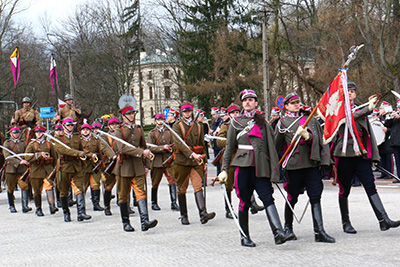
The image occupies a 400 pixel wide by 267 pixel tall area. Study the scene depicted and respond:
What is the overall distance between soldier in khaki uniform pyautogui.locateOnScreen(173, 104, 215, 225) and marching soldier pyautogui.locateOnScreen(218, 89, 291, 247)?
7.03 feet

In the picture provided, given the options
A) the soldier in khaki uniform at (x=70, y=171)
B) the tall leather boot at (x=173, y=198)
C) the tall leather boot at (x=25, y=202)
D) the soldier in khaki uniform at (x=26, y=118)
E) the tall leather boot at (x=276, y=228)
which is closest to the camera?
the tall leather boot at (x=276, y=228)

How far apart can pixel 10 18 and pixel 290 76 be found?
88.7ft

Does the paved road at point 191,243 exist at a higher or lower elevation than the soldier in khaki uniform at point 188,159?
lower

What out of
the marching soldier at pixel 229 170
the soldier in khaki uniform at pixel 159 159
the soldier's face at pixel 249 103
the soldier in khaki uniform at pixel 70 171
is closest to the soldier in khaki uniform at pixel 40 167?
the soldier in khaki uniform at pixel 70 171

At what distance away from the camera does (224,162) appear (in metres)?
7.50

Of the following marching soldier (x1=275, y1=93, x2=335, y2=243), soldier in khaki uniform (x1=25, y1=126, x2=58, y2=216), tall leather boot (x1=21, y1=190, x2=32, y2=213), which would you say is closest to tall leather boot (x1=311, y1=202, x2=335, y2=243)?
marching soldier (x1=275, y1=93, x2=335, y2=243)

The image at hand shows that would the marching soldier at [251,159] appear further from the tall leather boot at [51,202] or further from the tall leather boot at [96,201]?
the tall leather boot at [51,202]

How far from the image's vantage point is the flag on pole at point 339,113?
7574 millimetres

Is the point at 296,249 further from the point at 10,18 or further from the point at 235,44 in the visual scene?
the point at 10,18

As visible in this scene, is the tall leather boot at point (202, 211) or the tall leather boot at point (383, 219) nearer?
the tall leather boot at point (383, 219)

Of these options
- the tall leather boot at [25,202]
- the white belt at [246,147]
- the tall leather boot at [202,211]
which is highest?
the white belt at [246,147]

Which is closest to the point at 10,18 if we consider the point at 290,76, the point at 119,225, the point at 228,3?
the point at 228,3

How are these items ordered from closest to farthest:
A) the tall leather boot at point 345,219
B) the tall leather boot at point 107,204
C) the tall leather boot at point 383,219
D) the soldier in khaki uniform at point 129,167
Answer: the tall leather boot at point 383,219 < the tall leather boot at point 345,219 < the soldier in khaki uniform at point 129,167 < the tall leather boot at point 107,204

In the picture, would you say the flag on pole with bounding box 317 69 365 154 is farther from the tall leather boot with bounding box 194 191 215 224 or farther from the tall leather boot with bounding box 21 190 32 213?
the tall leather boot with bounding box 21 190 32 213
